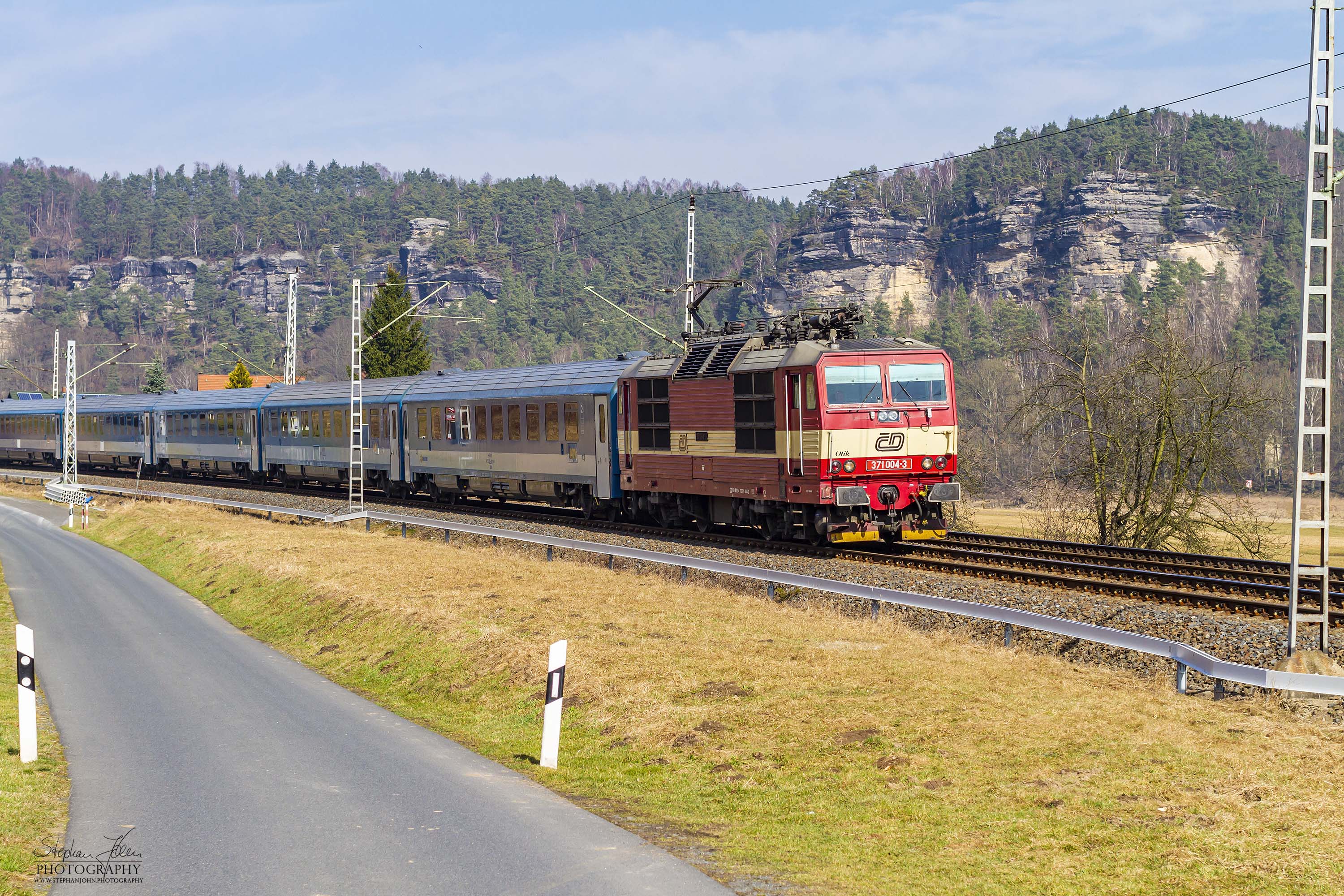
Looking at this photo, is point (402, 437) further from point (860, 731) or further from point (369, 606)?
point (860, 731)

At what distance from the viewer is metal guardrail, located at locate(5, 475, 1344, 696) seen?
1225 centimetres

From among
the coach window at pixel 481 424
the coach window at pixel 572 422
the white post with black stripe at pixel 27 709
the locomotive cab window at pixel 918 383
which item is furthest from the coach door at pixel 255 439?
the white post with black stripe at pixel 27 709

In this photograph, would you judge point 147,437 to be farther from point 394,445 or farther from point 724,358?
point 724,358

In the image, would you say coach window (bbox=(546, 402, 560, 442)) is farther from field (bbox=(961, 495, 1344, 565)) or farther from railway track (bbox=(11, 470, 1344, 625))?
field (bbox=(961, 495, 1344, 565))

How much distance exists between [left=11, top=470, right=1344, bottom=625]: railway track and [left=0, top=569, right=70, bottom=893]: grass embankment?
45.5 feet

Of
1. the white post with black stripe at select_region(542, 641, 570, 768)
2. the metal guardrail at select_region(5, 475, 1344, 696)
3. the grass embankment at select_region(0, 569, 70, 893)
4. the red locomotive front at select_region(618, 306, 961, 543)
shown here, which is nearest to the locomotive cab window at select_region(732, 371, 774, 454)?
the red locomotive front at select_region(618, 306, 961, 543)

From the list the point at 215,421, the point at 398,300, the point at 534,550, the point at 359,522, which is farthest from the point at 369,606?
the point at 398,300

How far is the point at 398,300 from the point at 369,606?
76805 millimetres

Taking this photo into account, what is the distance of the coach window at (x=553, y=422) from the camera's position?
34.0 meters

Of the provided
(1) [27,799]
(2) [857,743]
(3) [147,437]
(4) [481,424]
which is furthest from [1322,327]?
(3) [147,437]

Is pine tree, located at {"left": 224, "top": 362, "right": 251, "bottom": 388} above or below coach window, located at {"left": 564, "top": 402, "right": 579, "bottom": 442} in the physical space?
above

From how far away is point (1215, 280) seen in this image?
169000 millimetres
